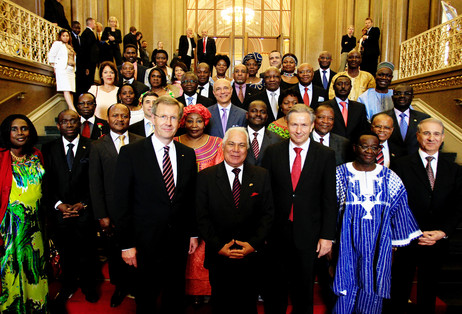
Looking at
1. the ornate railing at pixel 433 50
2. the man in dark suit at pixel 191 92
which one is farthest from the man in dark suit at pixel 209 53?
the ornate railing at pixel 433 50

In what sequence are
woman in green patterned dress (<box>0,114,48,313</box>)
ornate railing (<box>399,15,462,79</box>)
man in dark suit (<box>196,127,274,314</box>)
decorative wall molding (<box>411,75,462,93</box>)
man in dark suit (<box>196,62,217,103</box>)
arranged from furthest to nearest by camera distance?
1. ornate railing (<box>399,15,462,79</box>)
2. decorative wall molding (<box>411,75,462,93</box>)
3. man in dark suit (<box>196,62,217,103</box>)
4. woman in green patterned dress (<box>0,114,48,313</box>)
5. man in dark suit (<box>196,127,274,314</box>)

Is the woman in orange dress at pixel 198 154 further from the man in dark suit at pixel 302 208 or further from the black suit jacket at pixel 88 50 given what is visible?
the black suit jacket at pixel 88 50

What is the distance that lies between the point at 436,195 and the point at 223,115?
2.25 metres

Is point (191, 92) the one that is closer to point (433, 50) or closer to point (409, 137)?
point (409, 137)

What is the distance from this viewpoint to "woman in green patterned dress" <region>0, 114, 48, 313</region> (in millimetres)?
2586

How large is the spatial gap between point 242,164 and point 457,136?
13.3ft

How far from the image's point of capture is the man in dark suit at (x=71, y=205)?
A: 2994 mm

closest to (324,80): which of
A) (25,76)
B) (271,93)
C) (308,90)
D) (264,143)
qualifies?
(308,90)

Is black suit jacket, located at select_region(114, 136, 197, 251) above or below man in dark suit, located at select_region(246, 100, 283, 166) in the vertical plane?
below

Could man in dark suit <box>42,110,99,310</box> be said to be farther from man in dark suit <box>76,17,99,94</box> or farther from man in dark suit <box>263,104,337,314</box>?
man in dark suit <box>76,17,99,94</box>

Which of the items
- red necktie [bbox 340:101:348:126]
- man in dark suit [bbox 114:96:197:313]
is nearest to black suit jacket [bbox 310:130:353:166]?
red necktie [bbox 340:101:348:126]

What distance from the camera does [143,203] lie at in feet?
7.90

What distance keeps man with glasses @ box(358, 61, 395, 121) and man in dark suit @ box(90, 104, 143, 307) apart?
3123 mm

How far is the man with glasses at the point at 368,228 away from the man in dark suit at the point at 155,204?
4.19 ft
